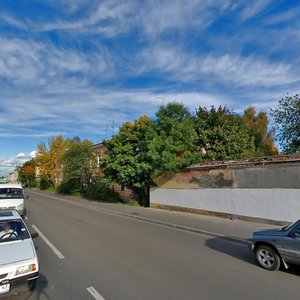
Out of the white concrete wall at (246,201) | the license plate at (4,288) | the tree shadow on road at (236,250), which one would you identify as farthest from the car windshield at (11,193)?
the license plate at (4,288)

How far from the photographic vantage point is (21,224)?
24.1 ft

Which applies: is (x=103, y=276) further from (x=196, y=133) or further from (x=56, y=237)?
(x=196, y=133)

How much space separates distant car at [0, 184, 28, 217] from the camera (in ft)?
52.5

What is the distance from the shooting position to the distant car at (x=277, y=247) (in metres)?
Result: 6.91

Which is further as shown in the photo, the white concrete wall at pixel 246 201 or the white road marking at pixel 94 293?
the white concrete wall at pixel 246 201

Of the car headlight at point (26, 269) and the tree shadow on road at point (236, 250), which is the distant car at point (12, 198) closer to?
the tree shadow on road at point (236, 250)

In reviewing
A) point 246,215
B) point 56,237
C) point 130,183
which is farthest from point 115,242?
point 130,183

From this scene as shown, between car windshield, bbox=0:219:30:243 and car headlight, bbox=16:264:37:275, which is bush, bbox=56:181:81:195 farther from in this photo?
car headlight, bbox=16:264:37:275

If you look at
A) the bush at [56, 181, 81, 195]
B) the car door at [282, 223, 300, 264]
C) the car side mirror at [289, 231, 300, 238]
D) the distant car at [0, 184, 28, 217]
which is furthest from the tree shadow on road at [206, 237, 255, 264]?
the bush at [56, 181, 81, 195]

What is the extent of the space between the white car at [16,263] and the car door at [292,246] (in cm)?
490

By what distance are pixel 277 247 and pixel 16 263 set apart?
5171 millimetres

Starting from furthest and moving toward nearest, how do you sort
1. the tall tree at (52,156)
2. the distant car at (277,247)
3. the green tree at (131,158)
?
the tall tree at (52,156), the green tree at (131,158), the distant car at (277,247)

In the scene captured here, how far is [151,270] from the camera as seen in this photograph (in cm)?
735

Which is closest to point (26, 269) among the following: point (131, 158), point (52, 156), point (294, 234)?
point (294, 234)
